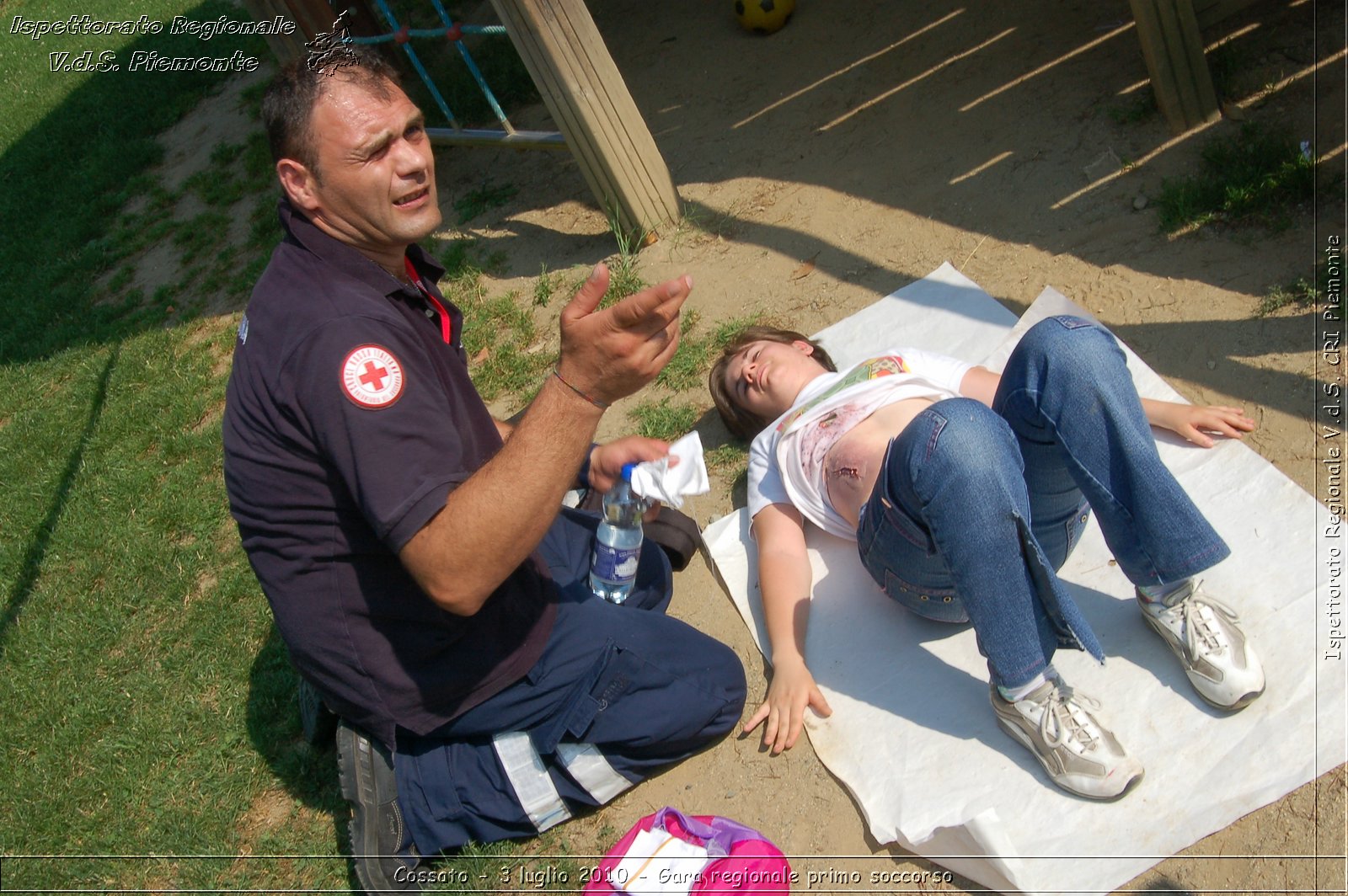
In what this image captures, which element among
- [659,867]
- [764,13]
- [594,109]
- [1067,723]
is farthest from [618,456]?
[764,13]

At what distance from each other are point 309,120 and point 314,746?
1.95 meters

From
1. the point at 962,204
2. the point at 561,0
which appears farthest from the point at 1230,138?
the point at 561,0

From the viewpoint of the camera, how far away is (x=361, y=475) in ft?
6.62

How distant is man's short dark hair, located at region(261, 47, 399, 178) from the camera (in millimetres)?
2352

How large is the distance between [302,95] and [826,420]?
1713mm

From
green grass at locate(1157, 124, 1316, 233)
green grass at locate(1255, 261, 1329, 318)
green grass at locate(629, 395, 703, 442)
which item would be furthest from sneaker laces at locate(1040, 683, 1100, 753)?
green grass at locate(1157, 124, 1316, 233)

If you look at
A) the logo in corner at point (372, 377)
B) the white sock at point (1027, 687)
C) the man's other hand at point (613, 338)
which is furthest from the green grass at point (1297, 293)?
the logo in corner at point (372, 377)

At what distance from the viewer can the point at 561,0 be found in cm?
439

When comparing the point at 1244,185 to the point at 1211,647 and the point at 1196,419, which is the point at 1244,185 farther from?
the point at 1211,647

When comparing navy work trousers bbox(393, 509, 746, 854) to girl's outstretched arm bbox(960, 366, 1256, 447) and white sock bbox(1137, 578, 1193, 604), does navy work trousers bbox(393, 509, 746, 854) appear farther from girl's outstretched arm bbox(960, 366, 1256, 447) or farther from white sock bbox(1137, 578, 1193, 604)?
girl's outstretched arm bbox(960, 366, 1256, 447)

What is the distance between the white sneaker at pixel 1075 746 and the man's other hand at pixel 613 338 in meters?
1.28

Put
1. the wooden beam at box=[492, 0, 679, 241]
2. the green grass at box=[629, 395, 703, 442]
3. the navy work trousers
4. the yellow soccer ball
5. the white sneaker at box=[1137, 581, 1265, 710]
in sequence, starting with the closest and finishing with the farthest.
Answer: the white sneaker at box=[1137, 581, 1265, 710]
the navy work trousers
the green grass at box=[629, 395, 703, 442]
the wooden beam at box=[492, 0, 679, 241]
the yellow soccer ball

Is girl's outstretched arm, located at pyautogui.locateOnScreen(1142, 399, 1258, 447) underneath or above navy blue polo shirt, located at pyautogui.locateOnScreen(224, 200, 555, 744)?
underneath

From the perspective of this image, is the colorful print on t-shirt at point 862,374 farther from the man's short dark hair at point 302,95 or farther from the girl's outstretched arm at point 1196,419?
the man's short dark hair at point 302,95
